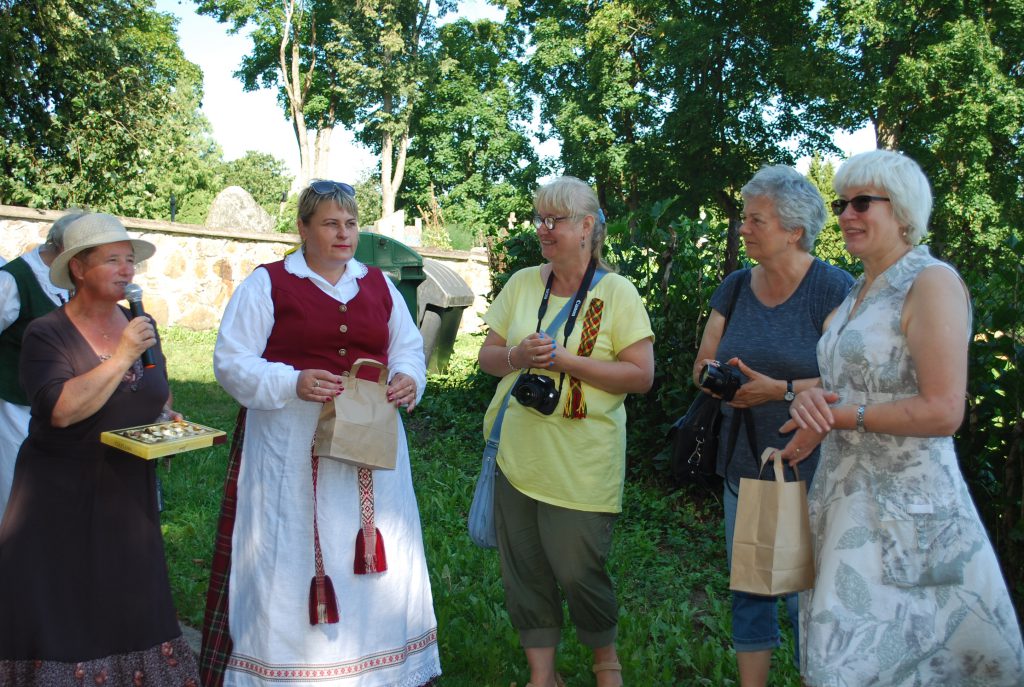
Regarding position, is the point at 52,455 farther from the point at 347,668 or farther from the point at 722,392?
the point at 722,392

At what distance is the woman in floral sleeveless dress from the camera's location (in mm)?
2223

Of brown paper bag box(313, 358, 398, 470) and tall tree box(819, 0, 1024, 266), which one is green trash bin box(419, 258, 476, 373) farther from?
tall tree box(819, 0, 1024, 266)

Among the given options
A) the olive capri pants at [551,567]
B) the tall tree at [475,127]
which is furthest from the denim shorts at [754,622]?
the tall tree at [475,127]

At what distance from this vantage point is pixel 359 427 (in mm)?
2996

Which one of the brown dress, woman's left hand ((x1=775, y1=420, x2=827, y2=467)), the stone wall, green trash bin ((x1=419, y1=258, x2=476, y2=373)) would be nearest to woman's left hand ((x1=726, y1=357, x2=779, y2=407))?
woman's left hand ((x1=775, y1=420, x2=827, y2=467))

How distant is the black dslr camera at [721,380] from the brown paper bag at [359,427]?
1.11 meters

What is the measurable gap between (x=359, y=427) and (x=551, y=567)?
1.03 meters

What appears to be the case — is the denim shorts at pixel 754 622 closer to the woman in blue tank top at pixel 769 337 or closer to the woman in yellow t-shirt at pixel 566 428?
the woman in blue tank top at pixel 769 337

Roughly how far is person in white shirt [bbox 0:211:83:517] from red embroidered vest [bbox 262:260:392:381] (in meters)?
1.37

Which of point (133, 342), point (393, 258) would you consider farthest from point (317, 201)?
point (393, 258)

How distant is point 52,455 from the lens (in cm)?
292

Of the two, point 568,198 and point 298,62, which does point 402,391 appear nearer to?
point 568,198

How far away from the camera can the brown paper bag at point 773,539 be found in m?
2.46

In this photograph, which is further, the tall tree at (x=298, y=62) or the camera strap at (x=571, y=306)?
the tall tree at (x=298, y=62)
